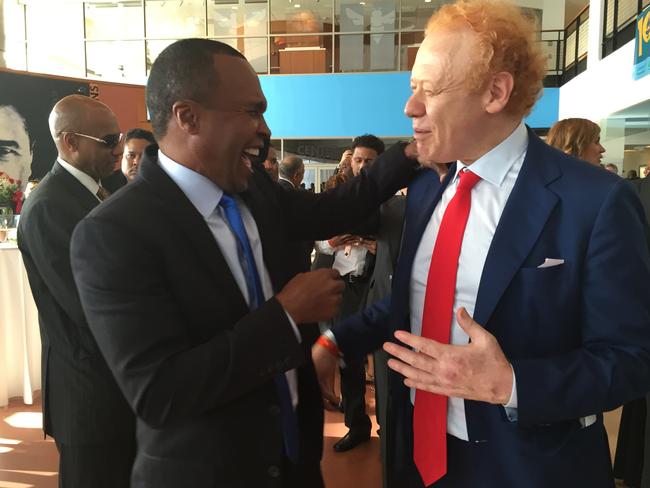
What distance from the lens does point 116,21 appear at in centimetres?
1197

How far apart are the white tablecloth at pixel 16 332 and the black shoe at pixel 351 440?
2.65m

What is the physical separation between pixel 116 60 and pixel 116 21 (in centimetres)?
99

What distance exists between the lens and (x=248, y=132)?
1245mm

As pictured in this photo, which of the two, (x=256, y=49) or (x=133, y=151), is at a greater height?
(x=256, y=49)

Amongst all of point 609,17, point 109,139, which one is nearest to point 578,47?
point 609,17

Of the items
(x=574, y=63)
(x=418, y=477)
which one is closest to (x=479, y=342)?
(x=418, y=477)

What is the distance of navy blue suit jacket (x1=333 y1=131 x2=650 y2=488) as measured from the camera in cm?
102

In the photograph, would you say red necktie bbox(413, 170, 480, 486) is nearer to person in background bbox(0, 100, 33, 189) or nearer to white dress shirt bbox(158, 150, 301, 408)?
white dress shirt bbox(158, 150, 301, 408)

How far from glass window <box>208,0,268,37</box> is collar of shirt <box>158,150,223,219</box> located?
1148cm

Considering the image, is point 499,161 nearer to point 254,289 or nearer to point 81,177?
point 254,289

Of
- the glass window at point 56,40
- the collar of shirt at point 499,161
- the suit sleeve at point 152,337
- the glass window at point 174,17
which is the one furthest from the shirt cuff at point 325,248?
the glass window at point 56,40

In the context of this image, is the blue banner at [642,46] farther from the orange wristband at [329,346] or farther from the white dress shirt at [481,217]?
the orange wristband at [329,346]

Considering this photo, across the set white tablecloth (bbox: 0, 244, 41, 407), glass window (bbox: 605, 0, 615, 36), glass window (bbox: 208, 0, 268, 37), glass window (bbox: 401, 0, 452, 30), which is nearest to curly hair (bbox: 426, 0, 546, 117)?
white tablecloth (bbox: 0, 244, 41, 407)

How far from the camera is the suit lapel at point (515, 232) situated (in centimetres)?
109
